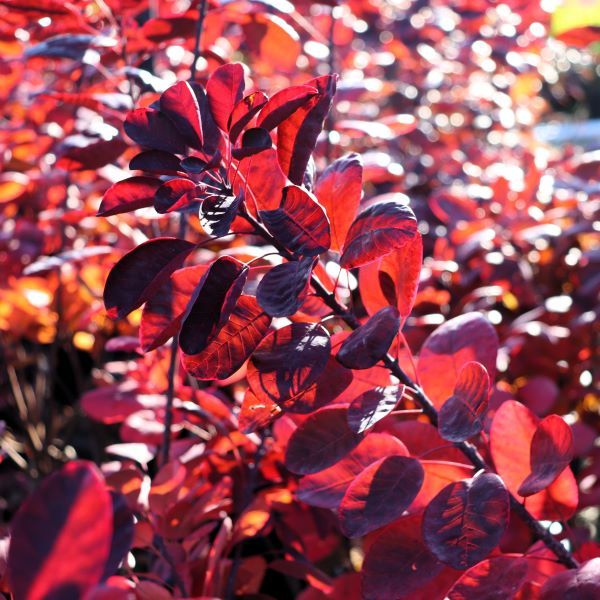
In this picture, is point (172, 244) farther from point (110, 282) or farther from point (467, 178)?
point (467, 178)

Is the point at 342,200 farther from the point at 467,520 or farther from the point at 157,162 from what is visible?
the point at 467,520

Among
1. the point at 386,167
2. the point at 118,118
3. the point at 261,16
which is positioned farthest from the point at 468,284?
the point at 118,118

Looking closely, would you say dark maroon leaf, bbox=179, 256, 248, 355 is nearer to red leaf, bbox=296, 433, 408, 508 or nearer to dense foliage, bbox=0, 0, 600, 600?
dense foliage, bbox=0, 0, 600, 600

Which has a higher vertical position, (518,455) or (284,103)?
(284,103)

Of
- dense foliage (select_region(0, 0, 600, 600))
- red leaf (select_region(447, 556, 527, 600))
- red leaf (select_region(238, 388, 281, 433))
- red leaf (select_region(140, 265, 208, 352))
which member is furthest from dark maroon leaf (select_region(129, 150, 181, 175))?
red leaf (select_region(447, 556, 527, 600))

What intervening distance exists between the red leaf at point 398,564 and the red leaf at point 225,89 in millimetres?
448

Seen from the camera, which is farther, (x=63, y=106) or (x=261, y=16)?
(x=63, y=106)

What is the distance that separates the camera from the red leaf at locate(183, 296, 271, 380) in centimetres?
77

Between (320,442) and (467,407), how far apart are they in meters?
0.16

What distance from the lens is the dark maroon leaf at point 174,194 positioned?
0.74m

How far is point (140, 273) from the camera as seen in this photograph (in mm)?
781

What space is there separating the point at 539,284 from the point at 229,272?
54.4 inches

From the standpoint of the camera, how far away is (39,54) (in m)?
1.13

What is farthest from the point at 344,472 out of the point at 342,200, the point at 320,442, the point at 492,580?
the point at 342,200
